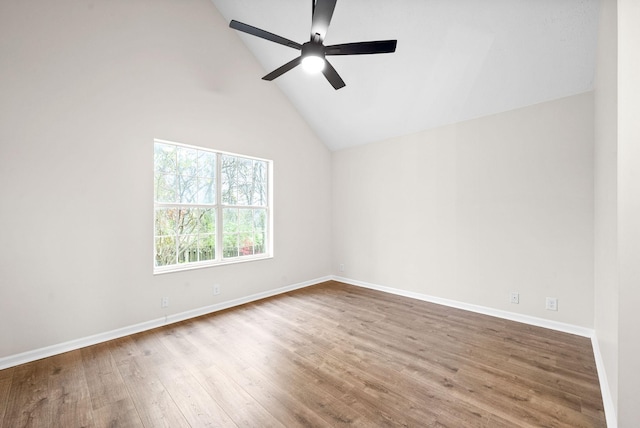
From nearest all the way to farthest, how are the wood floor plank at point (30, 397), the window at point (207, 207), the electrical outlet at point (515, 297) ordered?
1. the wood floor plank at point (30, 397)
2. the electrical outlet at point (515, 297)
3. the window at point (207, 207)

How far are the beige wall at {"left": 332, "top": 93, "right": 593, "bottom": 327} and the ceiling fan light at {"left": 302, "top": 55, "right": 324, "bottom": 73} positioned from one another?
2290mm

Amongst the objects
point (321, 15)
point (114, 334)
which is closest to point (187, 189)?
point (114, 334)

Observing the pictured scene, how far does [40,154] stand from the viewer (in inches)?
95.7

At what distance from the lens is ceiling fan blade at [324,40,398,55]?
2126 mm

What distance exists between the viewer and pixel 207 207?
3662 millimetres

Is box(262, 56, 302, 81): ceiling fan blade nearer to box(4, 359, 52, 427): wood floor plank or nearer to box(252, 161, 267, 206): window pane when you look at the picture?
box(252, 161, 267, 206): window pane

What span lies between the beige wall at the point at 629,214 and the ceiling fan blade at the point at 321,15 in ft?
5.27

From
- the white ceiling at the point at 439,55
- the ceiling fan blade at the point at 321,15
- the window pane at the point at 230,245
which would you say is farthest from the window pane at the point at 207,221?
the ceiling fan blade at the point at 321,15

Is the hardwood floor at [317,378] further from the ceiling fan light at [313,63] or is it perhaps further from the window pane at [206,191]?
the ceiling fan light at [313,63]

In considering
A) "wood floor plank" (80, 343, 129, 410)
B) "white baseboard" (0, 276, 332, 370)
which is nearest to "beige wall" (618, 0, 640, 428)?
"wood floor plank" (80, 343, 129, 410)

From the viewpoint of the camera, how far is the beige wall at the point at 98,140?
7.66 feet

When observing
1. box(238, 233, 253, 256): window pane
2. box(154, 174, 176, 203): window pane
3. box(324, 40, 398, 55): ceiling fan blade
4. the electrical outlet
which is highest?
box(324, 40, 398, 55): ceiling fan blade

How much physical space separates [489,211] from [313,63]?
109 inches

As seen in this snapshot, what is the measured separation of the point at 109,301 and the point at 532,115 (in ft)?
16.7
